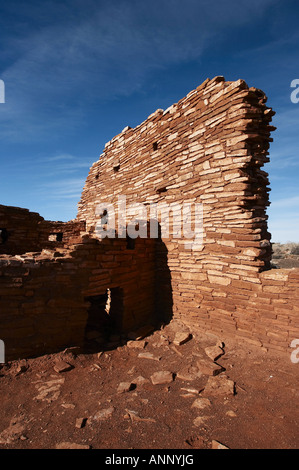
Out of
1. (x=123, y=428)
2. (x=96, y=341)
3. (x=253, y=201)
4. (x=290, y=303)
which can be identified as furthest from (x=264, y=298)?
(x=96, y=341)

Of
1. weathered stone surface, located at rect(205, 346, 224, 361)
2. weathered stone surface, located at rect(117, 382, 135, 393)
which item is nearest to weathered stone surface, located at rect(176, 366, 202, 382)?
weathered stone surface, located at rect(205, 346, 224, 361)

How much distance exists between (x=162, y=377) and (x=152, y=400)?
569 millimetres

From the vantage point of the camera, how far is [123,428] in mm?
2988

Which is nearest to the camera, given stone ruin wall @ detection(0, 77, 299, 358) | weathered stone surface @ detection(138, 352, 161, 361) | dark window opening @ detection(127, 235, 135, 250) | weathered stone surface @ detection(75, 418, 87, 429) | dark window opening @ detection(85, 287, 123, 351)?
weathered stone surface @ detection(75, 418, 87, 429)

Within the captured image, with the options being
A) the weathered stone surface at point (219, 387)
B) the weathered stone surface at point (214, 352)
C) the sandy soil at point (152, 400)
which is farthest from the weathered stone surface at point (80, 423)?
the weathered stone surface at point (214, 352)

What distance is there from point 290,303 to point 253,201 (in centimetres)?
221

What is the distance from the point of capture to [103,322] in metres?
6.33

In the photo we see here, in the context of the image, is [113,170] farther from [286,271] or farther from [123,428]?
[123,428]

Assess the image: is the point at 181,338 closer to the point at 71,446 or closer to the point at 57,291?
the point at 57,291

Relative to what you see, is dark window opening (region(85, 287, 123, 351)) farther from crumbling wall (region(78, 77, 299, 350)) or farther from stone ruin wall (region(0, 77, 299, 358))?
crumbling wall (region(78, 77, 299, 350))

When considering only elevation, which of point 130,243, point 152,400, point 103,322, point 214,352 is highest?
point 130,243

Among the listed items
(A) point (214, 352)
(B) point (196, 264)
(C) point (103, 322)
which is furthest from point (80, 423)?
(B) point (196, 264)

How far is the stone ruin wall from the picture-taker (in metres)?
4.58

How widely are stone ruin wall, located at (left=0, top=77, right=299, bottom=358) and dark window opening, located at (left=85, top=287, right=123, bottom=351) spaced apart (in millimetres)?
214
